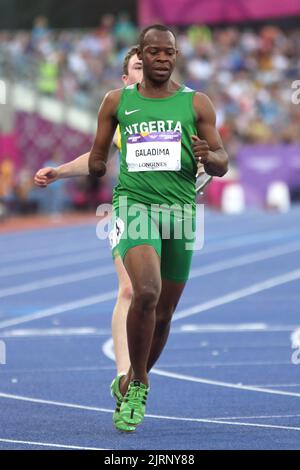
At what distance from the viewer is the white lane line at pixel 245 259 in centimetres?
1841

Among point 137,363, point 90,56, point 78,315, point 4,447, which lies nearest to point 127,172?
point 137,363

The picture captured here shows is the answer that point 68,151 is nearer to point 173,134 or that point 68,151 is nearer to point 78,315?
point 78,315

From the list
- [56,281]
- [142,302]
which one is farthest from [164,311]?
[56,281]

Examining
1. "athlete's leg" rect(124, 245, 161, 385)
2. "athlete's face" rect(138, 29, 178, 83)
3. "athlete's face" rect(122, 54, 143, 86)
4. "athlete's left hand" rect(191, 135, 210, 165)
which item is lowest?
"athlete's leg" rect(124, 245, 161, 385)

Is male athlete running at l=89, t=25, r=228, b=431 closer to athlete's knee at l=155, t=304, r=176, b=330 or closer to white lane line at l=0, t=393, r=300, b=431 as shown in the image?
athlete's knee at l=155, t=304, r=176, b=330

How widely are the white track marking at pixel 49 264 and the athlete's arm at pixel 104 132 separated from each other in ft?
36.4

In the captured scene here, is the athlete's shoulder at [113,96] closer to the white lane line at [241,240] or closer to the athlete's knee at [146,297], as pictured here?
the athlete's knee at [146,297]

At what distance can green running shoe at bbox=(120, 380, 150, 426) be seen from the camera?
714 cm

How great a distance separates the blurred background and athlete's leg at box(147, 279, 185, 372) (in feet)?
67.6

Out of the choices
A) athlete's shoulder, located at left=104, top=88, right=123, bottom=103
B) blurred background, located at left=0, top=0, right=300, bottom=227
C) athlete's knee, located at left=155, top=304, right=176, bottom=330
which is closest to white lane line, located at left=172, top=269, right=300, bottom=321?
athlete's knee, located at left=155, top=304, right=176, bottom=330

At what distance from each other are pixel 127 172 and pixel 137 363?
0.98m

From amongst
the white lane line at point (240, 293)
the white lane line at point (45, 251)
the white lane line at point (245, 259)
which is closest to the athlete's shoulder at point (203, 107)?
the white lane line at point (240, 293)

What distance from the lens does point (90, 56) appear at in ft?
112

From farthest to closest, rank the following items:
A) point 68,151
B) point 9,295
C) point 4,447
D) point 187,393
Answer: point 68,151 < point 9,295 < point 187,393 < point 4,447
